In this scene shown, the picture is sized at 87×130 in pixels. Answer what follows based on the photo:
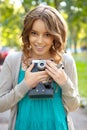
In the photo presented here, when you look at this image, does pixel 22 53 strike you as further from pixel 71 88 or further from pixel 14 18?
pixel 14 18

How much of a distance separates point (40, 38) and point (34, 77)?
25cm

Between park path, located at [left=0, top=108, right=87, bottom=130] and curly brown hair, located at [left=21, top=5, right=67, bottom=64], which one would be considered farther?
park path, located at [left=0, top=108, right=87, bottom=130]

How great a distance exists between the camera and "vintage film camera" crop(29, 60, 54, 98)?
2.39m

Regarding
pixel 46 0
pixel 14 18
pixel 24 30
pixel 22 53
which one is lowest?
pixel 14 18

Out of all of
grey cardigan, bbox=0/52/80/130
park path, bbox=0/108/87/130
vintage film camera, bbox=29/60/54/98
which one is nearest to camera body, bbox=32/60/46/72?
vintage film camera, bbox=29/60/54/98

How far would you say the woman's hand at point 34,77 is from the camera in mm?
2418

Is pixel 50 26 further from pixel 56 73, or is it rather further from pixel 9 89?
pixel 9 89

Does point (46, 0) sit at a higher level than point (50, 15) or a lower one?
lower

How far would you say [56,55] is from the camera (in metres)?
→ 2.61

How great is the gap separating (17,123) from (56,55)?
1.64 ft

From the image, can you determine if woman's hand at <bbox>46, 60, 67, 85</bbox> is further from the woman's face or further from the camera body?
the woman's face

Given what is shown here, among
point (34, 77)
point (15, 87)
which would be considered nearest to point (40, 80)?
point (34, 77)

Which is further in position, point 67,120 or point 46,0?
point 46,0

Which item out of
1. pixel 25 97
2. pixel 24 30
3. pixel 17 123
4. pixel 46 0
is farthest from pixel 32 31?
pixel 46 0
